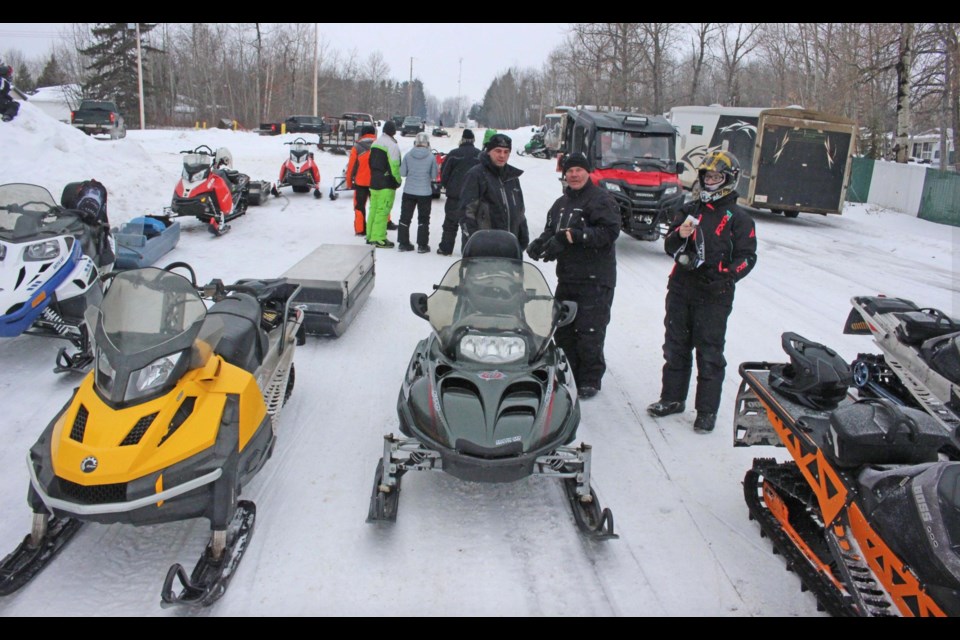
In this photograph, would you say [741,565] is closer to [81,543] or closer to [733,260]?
[733,260]

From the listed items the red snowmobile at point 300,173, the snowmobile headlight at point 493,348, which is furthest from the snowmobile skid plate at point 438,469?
the red snowmobile at point 300,173

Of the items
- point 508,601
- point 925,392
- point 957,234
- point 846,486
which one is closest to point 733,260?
point 925,392

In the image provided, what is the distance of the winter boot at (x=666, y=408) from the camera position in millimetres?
5055

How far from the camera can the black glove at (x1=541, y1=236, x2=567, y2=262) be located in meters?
5.04

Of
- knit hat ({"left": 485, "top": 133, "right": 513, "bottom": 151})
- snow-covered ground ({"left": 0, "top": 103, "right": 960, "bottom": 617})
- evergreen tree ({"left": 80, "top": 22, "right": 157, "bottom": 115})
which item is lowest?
snow-covered ground ({"left": 0, "top": 103, "right": 960, "bottom": 617})

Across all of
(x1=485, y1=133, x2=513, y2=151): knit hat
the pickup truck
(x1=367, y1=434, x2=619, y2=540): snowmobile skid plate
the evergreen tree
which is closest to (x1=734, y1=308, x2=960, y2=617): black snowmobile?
(x1=367, y1=434, x2=619, y2=540): snowmobile skid plate

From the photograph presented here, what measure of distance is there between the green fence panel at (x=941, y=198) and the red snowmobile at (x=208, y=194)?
1581 cm

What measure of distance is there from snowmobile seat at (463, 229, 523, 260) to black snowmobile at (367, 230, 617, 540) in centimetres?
36

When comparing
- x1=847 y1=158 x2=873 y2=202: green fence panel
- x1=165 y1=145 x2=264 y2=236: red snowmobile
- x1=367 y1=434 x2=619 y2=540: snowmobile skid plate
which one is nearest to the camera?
x1=367 y1=434 x2=619 y2=540: snowmobile skid plate

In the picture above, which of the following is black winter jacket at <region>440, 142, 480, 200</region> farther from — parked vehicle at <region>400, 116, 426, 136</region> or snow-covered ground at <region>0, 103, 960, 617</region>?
parked vehicle at <region>400, 116, 426, 136</region>

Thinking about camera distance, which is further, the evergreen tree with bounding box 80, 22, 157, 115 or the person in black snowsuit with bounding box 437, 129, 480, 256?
the evergreen tree with bounding box 80, 22, 157, 115
